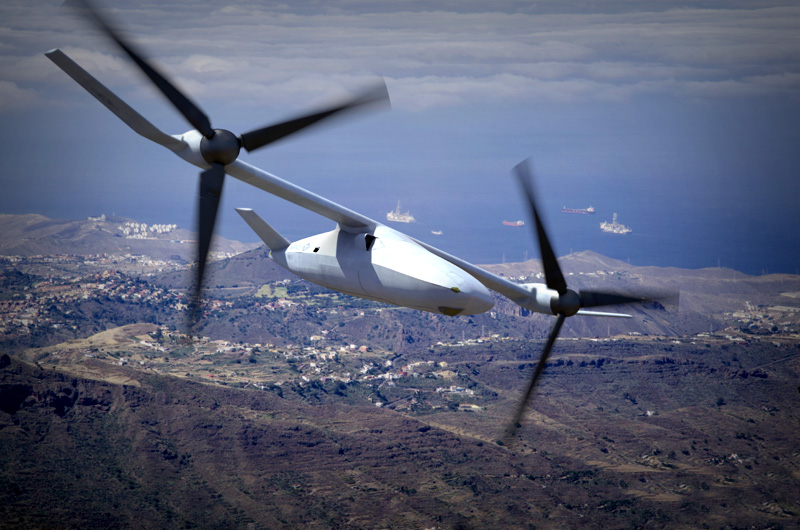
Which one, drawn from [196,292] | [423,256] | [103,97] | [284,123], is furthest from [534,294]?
[103,97]

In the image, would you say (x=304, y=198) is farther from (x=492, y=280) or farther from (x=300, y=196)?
(x=492, y=280)

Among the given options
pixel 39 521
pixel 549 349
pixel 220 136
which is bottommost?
pixel 39 521

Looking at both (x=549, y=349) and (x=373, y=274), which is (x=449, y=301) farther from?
(x=549, y=349)

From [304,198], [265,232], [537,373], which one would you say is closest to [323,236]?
[304,198]

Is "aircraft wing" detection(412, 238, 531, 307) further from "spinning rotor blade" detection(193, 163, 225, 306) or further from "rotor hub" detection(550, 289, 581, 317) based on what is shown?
"spinning rotor blade" detection(193, 163, 225, 306)

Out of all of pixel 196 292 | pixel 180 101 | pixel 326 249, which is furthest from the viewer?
pixel 326 249

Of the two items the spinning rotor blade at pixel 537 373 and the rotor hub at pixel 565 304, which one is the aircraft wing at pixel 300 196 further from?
the rotor hub at pixel 565 304

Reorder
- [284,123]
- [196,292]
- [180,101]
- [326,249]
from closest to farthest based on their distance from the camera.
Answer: [196,292]
[180,101]
[284,123]
[326,249]
